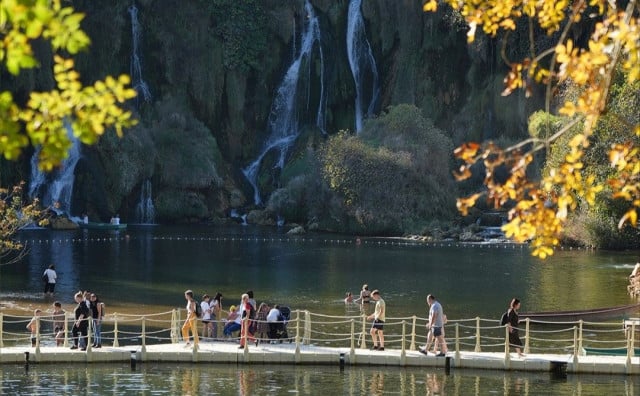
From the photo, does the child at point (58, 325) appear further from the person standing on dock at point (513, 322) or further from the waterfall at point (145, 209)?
the waterfall at point (145, 209)

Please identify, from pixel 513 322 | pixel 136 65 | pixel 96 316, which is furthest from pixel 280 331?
pixel 136 65

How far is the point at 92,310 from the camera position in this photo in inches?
1307

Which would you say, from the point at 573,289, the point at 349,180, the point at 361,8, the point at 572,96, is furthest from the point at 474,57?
the point at 573,289

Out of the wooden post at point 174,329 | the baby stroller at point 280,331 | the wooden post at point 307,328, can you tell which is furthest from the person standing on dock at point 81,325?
the wooden post at point 307,328

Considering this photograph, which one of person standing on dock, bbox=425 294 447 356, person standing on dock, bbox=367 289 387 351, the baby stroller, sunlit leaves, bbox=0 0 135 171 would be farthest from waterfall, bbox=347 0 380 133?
sunlit leaves, bbox=0 0 135 171

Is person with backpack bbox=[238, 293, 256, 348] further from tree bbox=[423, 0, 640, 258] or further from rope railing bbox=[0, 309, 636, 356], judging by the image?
tree bbox=[423, 0, 640, 258]

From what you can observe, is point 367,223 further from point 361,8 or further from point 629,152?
point 629,152

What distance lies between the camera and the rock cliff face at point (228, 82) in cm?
9150

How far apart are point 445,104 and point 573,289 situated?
154 feet

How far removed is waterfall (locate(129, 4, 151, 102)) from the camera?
97938mm

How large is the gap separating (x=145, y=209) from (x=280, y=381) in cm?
6366

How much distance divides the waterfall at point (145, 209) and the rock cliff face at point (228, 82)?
1.49 feet

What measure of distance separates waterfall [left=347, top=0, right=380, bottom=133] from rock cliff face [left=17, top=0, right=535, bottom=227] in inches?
20.0

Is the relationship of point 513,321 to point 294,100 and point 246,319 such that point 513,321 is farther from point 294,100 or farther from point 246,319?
point 294,100
